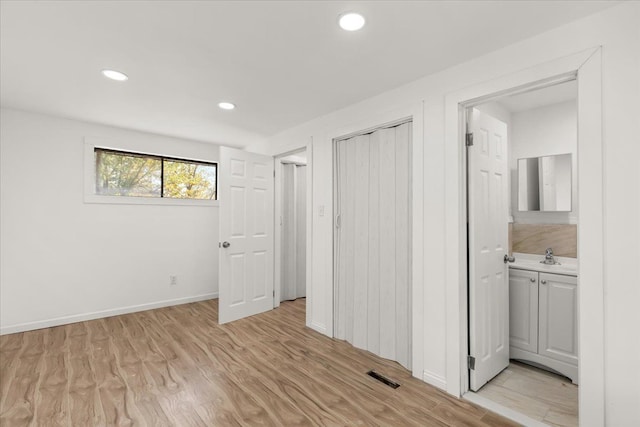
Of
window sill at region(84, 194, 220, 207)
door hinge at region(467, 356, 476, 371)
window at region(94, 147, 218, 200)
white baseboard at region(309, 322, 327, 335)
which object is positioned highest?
window at region(94, 147, 218, 200)

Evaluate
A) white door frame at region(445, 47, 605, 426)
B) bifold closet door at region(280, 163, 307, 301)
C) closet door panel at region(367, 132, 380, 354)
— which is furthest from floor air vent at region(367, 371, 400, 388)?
bifold closet door at region(280, 163, 307, 301)

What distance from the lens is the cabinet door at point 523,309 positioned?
260 centimetres

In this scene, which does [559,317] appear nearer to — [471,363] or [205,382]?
[471,363]

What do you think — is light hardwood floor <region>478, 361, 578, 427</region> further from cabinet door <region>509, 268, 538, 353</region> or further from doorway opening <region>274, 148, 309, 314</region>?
doorway opening <region>274, 148, 309, 314</region>

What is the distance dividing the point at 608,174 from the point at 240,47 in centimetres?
224

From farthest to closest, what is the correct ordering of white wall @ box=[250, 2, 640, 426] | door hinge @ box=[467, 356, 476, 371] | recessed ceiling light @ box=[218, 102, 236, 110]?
1. recessed ceiling light @ box=[218, 102, 236, 110]
2. door hinge @ box=[467, 356, 476, 371]
3. white wall @ box=[250, 2, 640, 426]

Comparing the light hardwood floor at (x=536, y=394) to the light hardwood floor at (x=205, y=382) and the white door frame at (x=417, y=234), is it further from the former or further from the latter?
the white door frame at (x=417, y=234)

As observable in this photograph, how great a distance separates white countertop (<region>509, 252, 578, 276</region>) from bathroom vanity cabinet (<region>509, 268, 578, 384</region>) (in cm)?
3

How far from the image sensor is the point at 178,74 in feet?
7.79

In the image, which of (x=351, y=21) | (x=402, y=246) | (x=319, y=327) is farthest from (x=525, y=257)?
(x=351, y=21)

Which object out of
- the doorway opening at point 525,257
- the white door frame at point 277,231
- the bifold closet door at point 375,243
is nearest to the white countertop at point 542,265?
the doorway opening at point 525,257

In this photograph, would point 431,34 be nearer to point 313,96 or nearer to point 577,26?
point 577,26

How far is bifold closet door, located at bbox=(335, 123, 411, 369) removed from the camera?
258 cm

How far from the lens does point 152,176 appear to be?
13.8 feet
